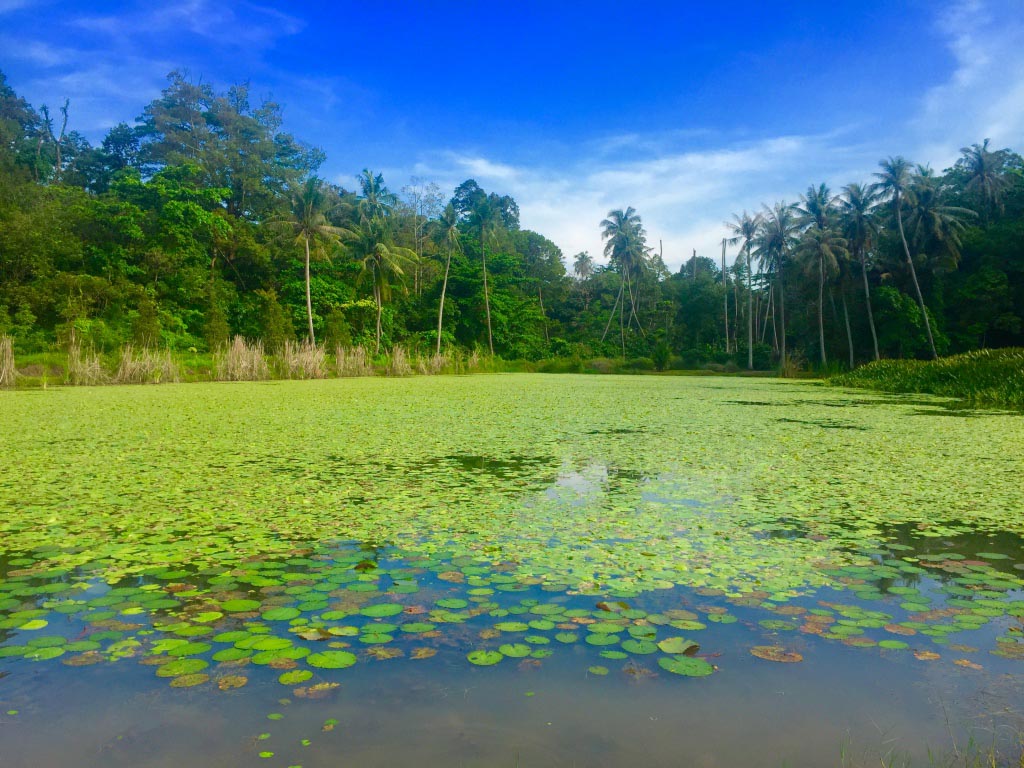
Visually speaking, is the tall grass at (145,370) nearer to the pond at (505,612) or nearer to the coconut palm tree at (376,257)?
the pond at (505,612)

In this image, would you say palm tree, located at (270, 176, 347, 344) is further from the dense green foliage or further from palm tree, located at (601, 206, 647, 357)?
palm tree, located at (601, 206, 647, 357)

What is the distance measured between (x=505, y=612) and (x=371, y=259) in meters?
29.7

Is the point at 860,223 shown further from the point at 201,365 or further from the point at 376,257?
the point at 201,365

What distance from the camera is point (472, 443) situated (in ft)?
19.6

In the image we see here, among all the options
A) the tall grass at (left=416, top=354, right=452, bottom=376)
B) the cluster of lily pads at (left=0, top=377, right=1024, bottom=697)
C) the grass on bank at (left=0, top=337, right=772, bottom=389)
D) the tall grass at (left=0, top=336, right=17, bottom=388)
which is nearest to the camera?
the cluster of lily pads at (left=0, top=377, right=1024, bottom=697)

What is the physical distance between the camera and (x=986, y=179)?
32.2 meters

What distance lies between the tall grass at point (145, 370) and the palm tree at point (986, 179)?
3599 cm

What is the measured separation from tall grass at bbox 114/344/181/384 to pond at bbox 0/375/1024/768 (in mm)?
12264

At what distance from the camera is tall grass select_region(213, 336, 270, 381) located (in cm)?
1811

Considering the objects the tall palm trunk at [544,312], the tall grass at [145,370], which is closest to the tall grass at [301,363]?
the tall grass at [145,370]

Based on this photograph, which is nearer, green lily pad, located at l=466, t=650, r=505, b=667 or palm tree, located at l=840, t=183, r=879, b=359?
green lily pad, located at l=466, t=650, r=505, b=667

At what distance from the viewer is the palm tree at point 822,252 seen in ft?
107

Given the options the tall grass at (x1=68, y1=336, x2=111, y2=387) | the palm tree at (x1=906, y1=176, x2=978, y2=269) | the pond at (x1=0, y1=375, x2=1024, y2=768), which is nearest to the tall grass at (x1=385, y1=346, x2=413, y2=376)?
the tall grass at (x1=68, y1=336, x2=111, y2=387)

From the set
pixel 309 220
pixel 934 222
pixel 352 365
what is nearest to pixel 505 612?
pixel 352 365
